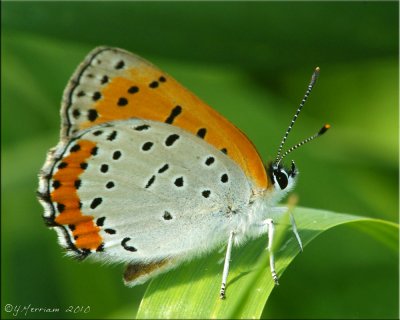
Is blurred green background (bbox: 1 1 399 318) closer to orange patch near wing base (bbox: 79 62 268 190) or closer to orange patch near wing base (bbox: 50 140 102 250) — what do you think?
orange patch near wing base (bbox: 50 140 102 250)

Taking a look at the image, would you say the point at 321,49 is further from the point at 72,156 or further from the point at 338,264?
the point at 72,156

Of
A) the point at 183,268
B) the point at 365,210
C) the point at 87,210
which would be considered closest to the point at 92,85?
the point at 87,210

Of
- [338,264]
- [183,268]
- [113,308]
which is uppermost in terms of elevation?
[183,268]

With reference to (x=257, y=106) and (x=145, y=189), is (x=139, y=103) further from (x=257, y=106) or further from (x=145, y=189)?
(x=257, y=106)

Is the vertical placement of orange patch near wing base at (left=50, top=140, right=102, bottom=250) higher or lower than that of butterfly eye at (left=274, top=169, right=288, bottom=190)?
lower

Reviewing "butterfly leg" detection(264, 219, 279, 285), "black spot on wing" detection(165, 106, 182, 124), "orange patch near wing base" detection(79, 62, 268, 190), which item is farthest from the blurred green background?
"black spot on wing" detection(165, 106, 182, 124)

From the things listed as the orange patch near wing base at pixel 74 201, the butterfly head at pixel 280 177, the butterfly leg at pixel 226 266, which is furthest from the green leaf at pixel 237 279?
the orange patch near wing base at pixel 74 201

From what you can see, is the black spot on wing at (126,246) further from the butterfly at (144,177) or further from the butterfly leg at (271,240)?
the butterfly leg at (271,240)

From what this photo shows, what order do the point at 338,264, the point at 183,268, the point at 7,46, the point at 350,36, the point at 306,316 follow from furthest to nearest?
the point at 7,46
the point at 350,36
the point at 338,264
the point at 306,316
the point at 183,268
